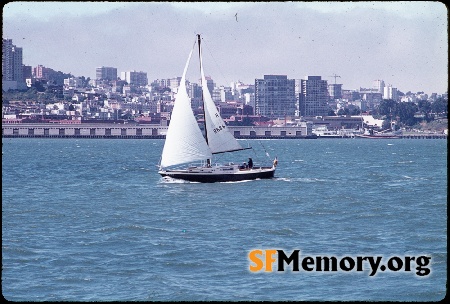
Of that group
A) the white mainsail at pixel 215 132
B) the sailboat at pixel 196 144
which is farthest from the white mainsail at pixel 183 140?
the white mainsail at pixel 215 132

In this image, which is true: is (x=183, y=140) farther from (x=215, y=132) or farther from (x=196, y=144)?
(x=215, y=132)

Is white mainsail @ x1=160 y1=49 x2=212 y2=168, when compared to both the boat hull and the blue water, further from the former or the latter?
the blue water

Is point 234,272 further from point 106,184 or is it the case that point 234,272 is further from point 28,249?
point 106,184

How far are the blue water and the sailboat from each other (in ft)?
3.11

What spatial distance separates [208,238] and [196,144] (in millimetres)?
20984

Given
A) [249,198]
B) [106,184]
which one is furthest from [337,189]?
[106,184]

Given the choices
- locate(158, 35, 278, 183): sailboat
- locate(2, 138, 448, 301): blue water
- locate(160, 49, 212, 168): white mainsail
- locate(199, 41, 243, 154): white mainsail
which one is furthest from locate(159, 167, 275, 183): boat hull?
locate(199, 41, 243, 154): white mainsail

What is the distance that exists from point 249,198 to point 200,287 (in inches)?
826

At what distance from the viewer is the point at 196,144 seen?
4756 centimetres

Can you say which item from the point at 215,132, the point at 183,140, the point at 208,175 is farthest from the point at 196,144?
the point at 215,132

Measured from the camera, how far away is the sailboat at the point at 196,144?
47.5m

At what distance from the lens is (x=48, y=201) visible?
132 feet

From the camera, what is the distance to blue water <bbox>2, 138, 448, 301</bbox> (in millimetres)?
19781

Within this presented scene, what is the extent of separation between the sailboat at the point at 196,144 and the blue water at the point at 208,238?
95 centimetres
